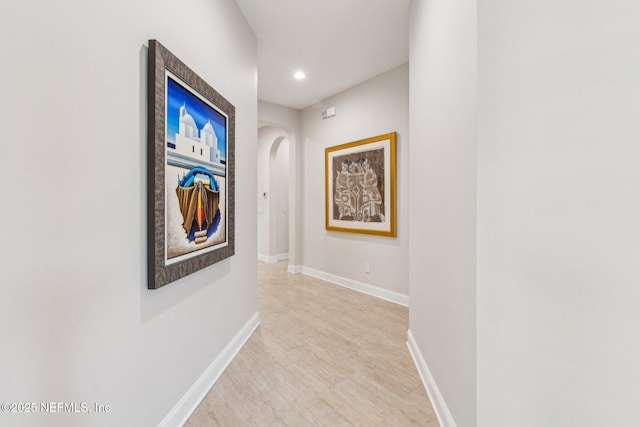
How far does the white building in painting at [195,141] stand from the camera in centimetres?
140

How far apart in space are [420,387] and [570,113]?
5.29ft

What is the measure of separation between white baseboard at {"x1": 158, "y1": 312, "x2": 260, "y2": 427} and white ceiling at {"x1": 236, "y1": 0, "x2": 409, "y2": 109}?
2.60m

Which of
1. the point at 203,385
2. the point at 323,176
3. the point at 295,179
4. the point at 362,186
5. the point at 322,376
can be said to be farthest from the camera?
the point at 295,179

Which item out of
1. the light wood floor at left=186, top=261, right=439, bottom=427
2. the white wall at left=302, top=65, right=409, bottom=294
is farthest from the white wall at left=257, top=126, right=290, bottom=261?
the light wood floor at left=186, top=261, right=439, bottom=427

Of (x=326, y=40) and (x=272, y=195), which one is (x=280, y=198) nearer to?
(x=272, y=195)

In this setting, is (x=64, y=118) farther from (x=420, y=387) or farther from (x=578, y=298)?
(x=420, y=387)

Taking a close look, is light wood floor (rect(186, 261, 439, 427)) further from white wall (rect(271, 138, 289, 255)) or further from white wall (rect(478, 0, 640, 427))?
white wall (rect(271, 138, 289, 255))

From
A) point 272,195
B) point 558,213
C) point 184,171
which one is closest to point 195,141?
point 184,171

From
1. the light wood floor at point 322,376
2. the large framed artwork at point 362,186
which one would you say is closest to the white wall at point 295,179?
the large framed artwork at point 362,186

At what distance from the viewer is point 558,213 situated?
93 centimetres

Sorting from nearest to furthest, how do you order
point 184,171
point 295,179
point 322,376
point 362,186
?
point 184,171, point 322,376, point 362,186, point 295,179

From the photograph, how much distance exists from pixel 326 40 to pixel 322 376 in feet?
9.37

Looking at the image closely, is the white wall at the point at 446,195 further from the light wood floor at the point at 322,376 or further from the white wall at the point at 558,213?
the light wood floor at the point at 322,376

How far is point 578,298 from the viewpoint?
0.86 m
